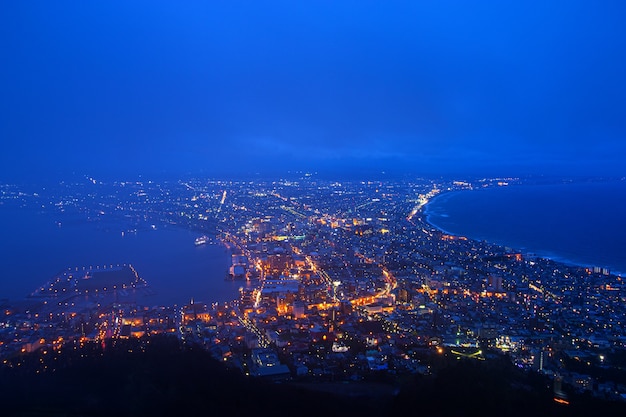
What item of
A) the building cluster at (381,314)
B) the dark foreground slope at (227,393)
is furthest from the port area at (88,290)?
the dark foreground slope at (227,393)

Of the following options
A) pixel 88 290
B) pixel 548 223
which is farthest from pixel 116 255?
pixel 548 223

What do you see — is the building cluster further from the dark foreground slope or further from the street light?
the dark foreground slope

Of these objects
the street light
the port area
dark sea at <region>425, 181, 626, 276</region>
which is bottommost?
the port area

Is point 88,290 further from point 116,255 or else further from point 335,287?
point 335,287

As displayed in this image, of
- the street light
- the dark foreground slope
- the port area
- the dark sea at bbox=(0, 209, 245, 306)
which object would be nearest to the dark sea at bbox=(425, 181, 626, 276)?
the street light

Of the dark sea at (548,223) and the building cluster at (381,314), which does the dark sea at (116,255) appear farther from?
the dark sea at (548,223)

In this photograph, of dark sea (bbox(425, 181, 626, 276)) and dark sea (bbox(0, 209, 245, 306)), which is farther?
dark sea (bbox(425, 181, 626, 276))
